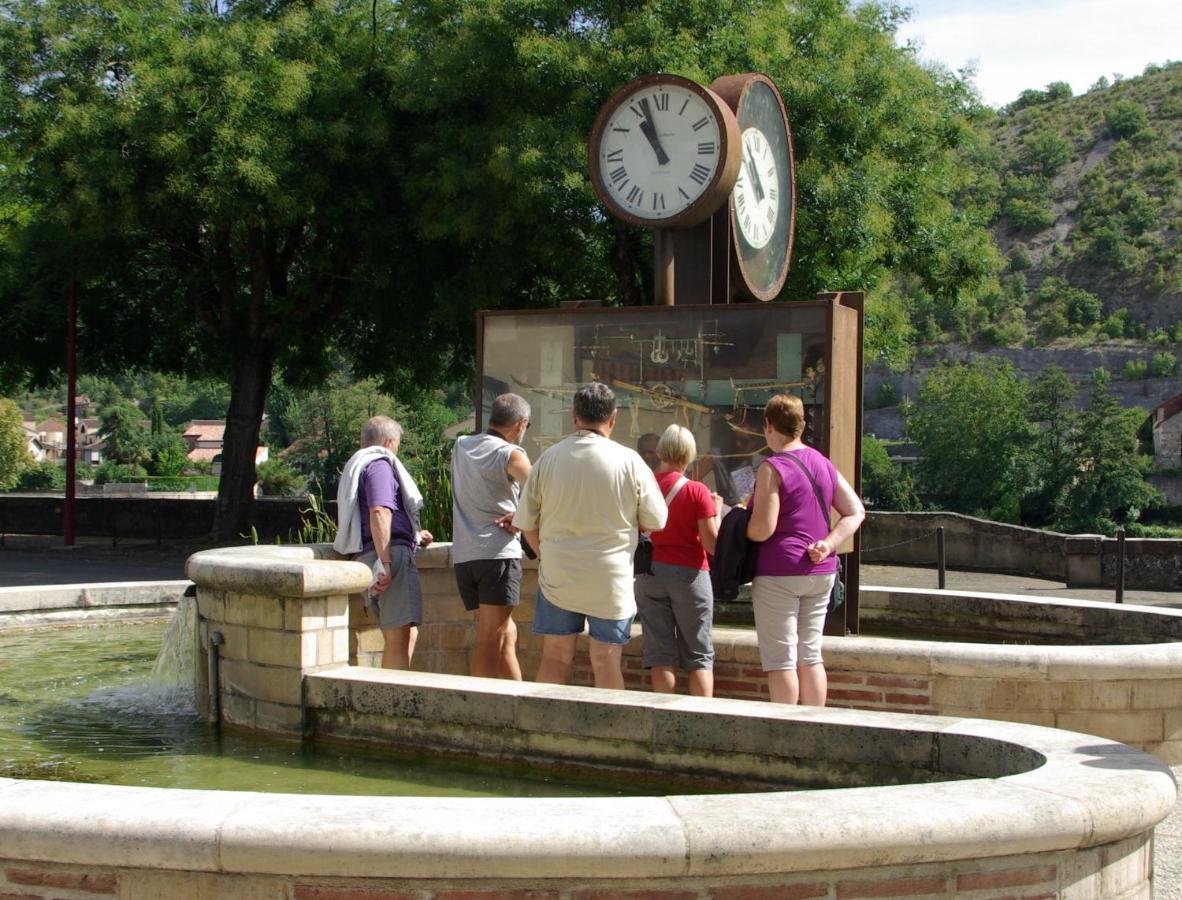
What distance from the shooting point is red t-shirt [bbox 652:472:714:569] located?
6.45m

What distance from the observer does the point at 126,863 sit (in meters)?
3.66

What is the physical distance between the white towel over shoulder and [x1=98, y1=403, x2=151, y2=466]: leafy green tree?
11311cm

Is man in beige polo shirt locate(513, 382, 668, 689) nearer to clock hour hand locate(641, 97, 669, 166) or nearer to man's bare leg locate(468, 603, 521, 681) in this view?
man's bare leg locate(468, 603, 521, 681)

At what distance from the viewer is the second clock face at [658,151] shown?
27.0ft

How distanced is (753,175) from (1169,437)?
110621 mm

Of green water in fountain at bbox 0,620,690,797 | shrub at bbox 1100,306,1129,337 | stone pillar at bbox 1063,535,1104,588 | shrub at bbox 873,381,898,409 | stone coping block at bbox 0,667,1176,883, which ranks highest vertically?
shrub at bbox 1100,306,1129,337

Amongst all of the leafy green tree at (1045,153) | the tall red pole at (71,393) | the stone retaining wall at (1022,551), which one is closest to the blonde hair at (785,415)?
the stone retaining wall at (1022,551)

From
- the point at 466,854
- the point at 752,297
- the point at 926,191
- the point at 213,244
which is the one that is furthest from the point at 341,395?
the point at 466,854

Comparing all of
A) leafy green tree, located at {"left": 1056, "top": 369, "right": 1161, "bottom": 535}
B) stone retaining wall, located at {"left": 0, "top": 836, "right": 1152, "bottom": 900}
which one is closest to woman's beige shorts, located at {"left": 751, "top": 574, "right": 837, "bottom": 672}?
stone retaining wall, located at {"left": 0, "top": 836, "right": 1152, "bottom": 900}

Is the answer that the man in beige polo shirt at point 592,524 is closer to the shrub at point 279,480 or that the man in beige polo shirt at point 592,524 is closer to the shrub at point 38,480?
the shrub at point 279,480

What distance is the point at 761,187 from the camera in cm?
909

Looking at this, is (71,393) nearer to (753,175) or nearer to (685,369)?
(753,175)

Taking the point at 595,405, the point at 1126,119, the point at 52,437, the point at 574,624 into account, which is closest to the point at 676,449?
the point at 595,405

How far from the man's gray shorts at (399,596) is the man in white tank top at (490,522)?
0.84 ft
